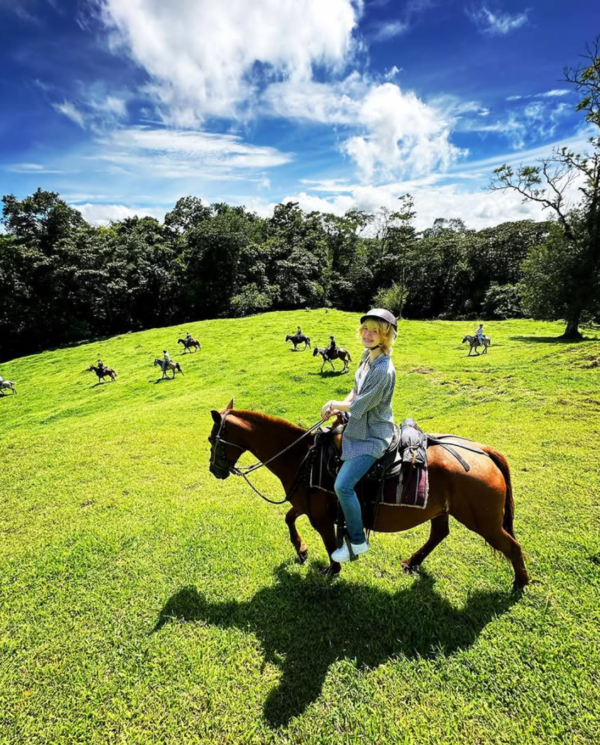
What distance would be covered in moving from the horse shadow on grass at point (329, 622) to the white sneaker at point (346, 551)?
714 millimetres

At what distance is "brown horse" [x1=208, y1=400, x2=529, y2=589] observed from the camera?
4.10 meters

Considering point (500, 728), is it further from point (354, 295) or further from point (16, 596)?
point (354, 295)

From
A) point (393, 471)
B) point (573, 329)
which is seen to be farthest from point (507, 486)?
point (573, 329)

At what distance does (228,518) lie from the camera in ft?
21.1

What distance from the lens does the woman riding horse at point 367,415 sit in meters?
3.69

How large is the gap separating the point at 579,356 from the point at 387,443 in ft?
50.3

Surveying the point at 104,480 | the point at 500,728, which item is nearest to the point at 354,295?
the point at 104,480

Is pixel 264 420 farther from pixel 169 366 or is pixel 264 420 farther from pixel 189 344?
pixel 189 344

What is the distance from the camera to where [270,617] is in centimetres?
426

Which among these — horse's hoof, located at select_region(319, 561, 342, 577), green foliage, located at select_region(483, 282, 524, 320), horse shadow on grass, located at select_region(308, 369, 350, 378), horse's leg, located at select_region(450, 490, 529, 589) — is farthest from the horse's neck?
green foliage, located at select_region(483, 282, 524, 320)

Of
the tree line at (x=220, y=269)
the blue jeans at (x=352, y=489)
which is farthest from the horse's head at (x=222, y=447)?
the tree line at (x=220, y=269)

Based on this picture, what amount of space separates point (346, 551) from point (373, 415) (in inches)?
70.4

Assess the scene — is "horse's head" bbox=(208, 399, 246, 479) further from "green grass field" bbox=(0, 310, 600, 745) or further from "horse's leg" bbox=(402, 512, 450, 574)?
"horse's leg" bbox=(402, 512, 450, 574)

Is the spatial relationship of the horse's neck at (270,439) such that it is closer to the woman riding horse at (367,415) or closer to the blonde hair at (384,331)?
the woman riding horse at (367,415)
